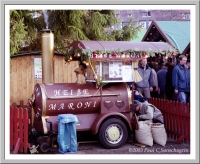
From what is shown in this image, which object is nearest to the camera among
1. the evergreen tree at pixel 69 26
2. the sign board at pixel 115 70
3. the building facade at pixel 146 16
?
the sign board at pixel 115 70

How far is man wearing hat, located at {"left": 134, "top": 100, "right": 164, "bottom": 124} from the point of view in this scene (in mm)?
8430

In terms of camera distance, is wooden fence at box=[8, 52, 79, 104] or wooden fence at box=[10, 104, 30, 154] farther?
wooden fence at box=[8, 52, 79, 104]

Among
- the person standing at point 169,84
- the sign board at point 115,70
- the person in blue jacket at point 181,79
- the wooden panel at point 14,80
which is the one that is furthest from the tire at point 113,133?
the wooden panel at point 14,80

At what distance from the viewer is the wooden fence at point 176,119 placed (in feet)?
27.7

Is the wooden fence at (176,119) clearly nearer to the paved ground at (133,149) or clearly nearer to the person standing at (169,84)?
the paved ground at (133,149)

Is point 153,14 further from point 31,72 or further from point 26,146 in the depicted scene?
point 26,146

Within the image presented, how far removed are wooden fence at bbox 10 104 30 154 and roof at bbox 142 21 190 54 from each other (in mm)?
6611

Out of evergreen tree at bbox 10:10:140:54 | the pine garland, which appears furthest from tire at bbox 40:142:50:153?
evergreen tree at bbox 10:10:140:54

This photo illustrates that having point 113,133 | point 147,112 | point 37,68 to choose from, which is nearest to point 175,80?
point 147,112

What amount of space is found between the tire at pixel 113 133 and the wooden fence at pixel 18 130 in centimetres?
152

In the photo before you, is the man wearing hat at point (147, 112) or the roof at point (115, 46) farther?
the man wearing hat at point (147, 112)

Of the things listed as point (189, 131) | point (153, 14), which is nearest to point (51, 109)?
point (189, 131)

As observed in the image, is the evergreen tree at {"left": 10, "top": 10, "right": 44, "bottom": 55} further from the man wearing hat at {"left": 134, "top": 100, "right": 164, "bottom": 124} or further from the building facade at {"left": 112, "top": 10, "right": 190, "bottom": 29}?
the man wearing hat at {"left": 134, "top": 100, "right": 164, "bottom": 124}

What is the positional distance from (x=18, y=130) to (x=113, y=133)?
1.95 metres
